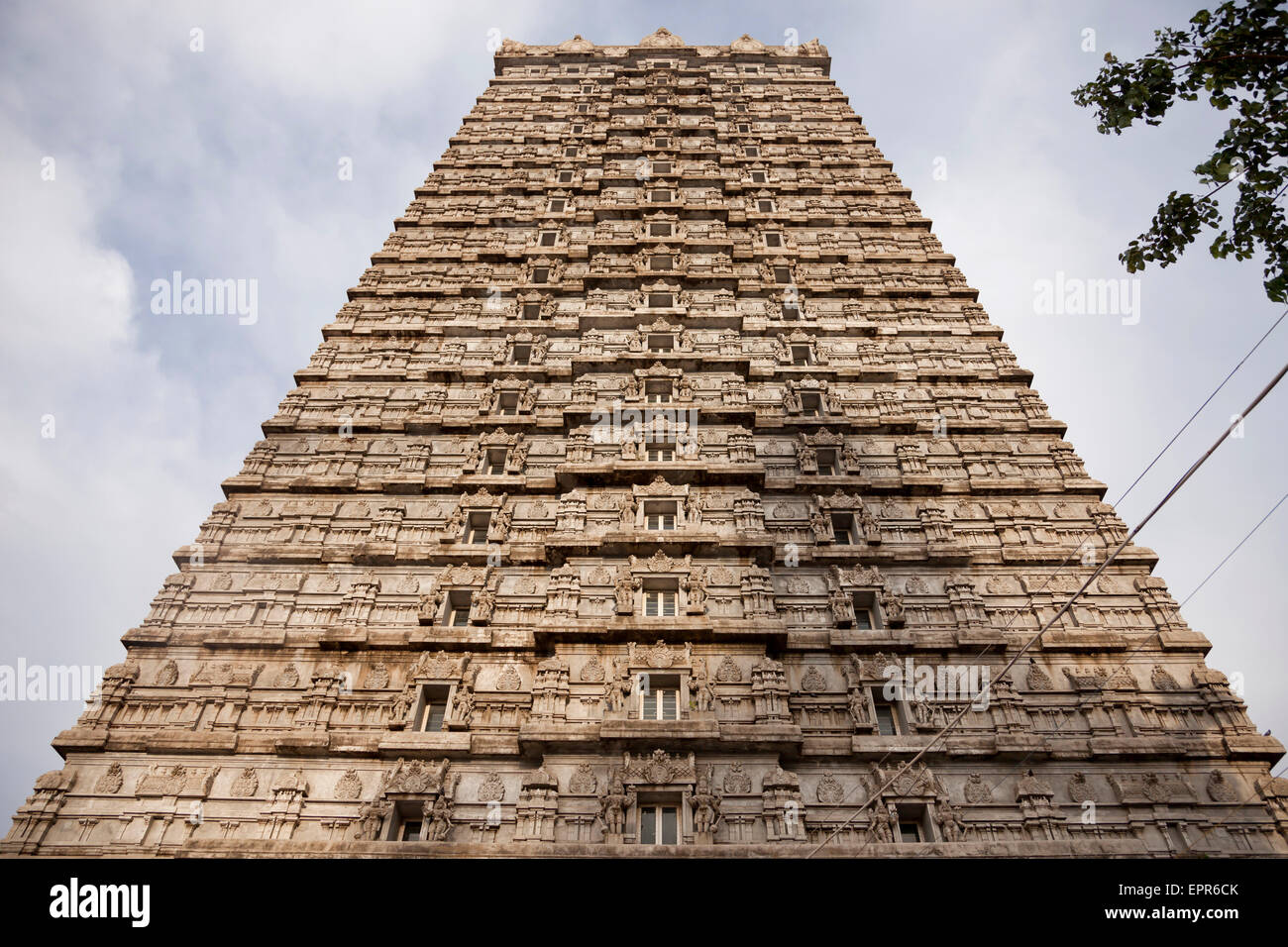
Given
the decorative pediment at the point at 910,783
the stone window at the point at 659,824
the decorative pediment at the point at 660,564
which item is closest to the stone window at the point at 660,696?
the stone window at the point at 659,824

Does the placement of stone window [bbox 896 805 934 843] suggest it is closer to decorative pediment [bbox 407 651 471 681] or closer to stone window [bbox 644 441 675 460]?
decorative pediment [bbox 407 651 471 681]

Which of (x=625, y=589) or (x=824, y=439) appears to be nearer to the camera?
(x=625, y=589)

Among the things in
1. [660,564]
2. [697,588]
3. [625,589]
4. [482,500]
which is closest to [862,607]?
[697,588]

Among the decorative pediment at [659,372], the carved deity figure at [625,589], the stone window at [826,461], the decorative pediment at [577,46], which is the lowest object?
the carved deity figure at [625,589]

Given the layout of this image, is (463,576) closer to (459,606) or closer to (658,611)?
(459,606)

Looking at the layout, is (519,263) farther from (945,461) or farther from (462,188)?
(945,461)

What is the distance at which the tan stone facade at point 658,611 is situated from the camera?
16266mm

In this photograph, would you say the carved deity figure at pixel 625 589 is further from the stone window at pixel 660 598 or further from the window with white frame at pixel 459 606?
the window with white frame at pixel 459 606

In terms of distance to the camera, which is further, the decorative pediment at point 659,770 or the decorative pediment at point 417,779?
the decorative pediment at point 417,779

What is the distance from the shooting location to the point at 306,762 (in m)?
17.1

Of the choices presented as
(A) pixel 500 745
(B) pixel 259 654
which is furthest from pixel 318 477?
(A) pixel 500 745

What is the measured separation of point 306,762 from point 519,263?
20809 mm

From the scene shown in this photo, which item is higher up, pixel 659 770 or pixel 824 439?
pixel 824 439

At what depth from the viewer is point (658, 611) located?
19.9 meters
